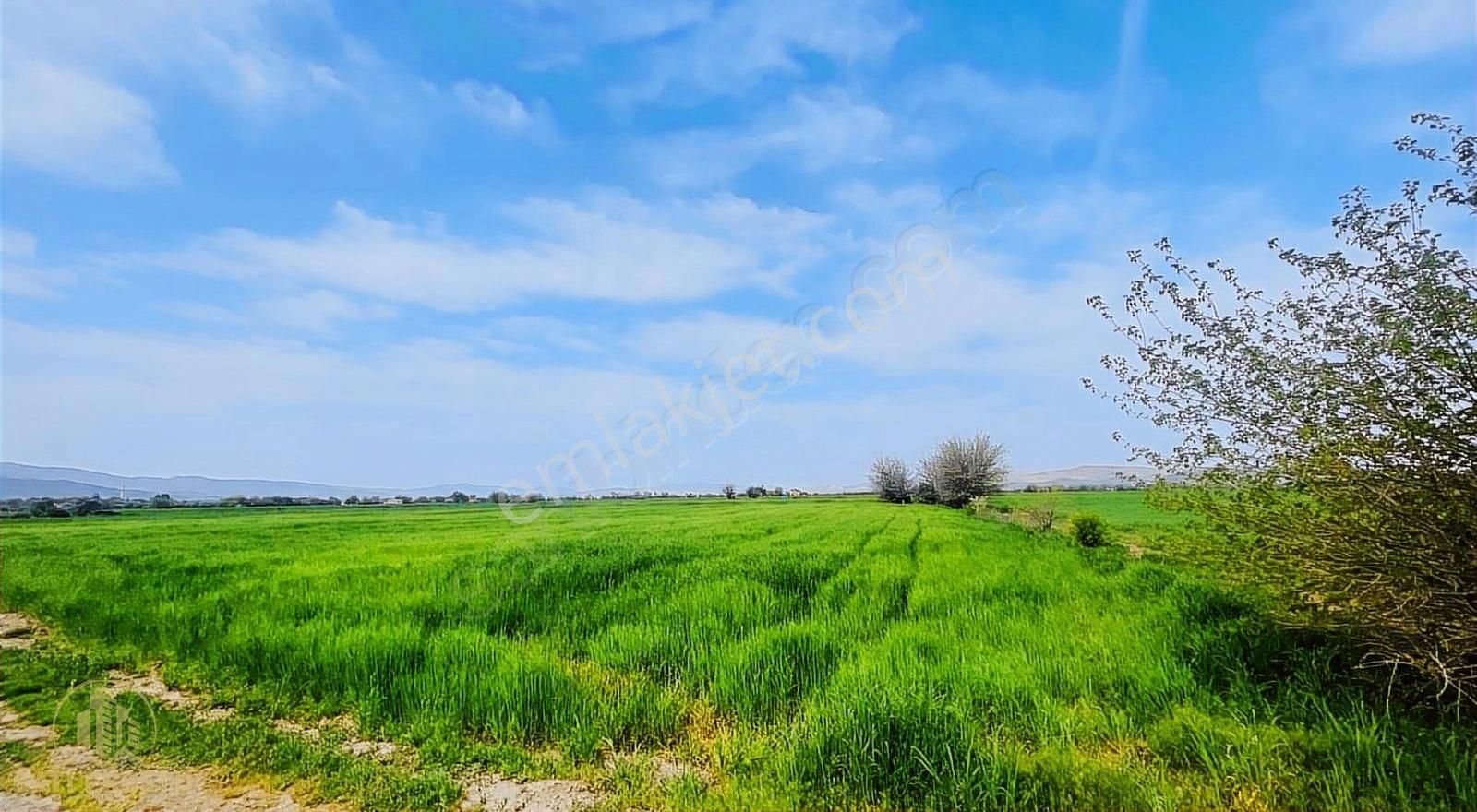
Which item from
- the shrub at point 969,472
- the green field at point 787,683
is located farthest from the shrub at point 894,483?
the green field at point 787,683

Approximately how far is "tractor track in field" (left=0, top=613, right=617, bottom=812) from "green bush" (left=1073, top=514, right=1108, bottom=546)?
1917 centimetres

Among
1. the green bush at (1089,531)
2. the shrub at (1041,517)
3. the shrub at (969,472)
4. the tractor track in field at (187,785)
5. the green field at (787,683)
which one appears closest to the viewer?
the green field at (787,683)

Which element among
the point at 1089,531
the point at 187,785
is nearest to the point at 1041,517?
the point at 1089,531

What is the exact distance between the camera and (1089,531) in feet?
64.0

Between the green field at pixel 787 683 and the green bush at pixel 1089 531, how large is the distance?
33.2 feet

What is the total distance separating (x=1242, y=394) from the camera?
481 cm

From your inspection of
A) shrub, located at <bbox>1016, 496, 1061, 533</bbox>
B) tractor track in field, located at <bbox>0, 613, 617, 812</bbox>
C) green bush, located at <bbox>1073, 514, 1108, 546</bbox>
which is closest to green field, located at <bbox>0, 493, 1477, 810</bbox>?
tractor track in field, located at <bbox>0, 613, 617, 812</bbox>

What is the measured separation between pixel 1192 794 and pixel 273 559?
15179mm

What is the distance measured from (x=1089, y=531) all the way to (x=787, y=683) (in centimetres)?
1785

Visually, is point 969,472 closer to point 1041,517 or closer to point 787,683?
point 1041,517

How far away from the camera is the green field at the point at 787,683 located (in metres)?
3.36

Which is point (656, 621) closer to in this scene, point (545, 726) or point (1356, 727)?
point (545, 726)

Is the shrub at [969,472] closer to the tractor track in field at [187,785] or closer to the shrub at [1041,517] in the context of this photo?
the shrub at [1041,517]

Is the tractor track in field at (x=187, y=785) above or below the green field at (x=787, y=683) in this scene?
below
